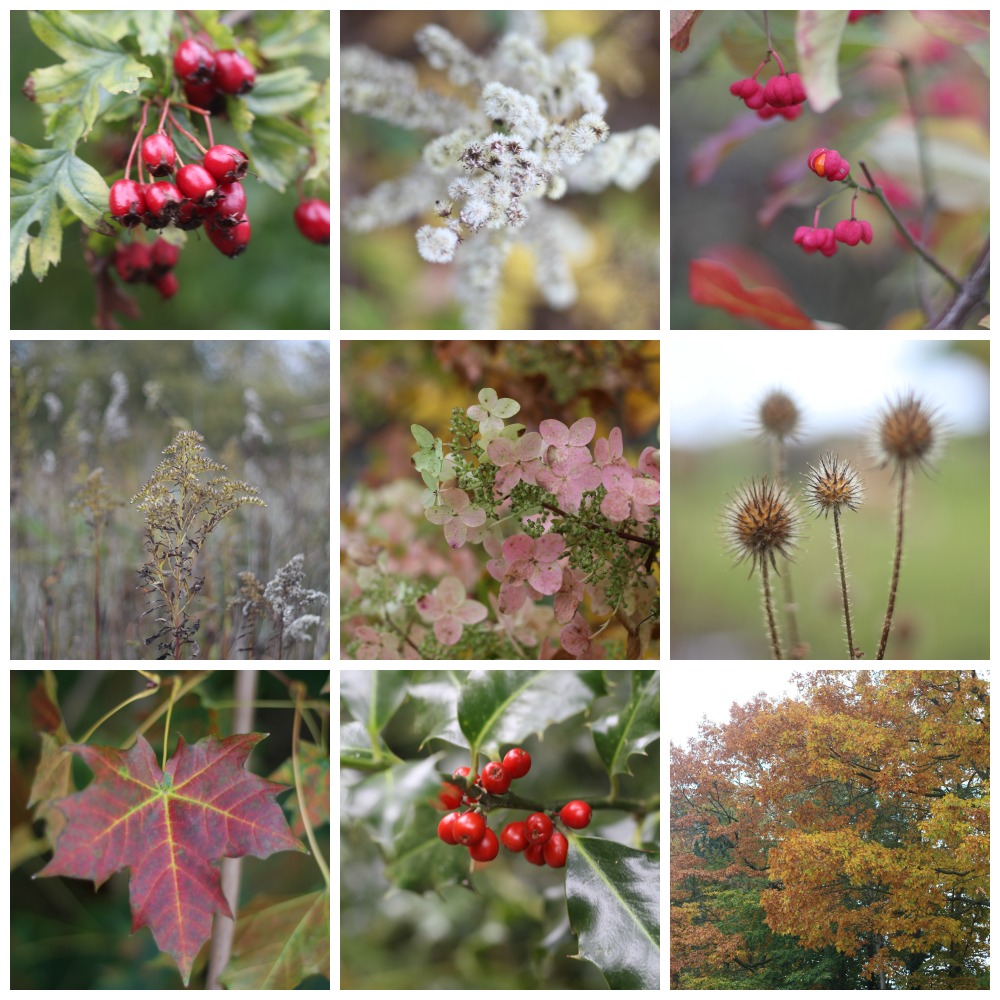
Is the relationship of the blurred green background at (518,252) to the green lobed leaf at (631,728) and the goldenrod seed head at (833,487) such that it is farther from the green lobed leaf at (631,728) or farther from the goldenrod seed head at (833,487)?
the green lobed leaf at (631,728)

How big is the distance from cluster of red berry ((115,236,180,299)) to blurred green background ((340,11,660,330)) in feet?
0.85

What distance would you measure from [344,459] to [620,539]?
49 centimetres

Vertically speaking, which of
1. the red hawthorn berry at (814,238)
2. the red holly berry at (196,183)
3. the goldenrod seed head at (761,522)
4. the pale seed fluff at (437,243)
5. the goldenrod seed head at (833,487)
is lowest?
the goldenrod seed head at (761,522)

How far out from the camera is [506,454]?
959 millimetres

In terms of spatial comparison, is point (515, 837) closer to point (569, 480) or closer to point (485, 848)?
point (485, 848)

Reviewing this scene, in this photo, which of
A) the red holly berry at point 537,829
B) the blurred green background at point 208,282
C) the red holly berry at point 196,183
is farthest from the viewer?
the blurred green background at point 208,282

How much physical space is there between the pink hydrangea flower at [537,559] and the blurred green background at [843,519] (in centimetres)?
17

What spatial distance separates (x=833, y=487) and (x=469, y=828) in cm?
60

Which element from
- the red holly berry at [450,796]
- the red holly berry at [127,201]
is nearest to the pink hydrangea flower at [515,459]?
the red holly berry at [450,796]

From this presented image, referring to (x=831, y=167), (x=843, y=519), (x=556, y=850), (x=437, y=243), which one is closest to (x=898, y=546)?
(x=843, y=519)

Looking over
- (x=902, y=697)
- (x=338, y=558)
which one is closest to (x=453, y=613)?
(x=338, y=558)

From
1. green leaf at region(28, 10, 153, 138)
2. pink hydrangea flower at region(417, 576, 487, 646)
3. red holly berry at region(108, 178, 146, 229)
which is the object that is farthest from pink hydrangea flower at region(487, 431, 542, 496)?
green leaf at region(28, 10, 153, 138)

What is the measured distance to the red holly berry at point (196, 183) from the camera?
2.97ft

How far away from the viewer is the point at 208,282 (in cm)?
123
